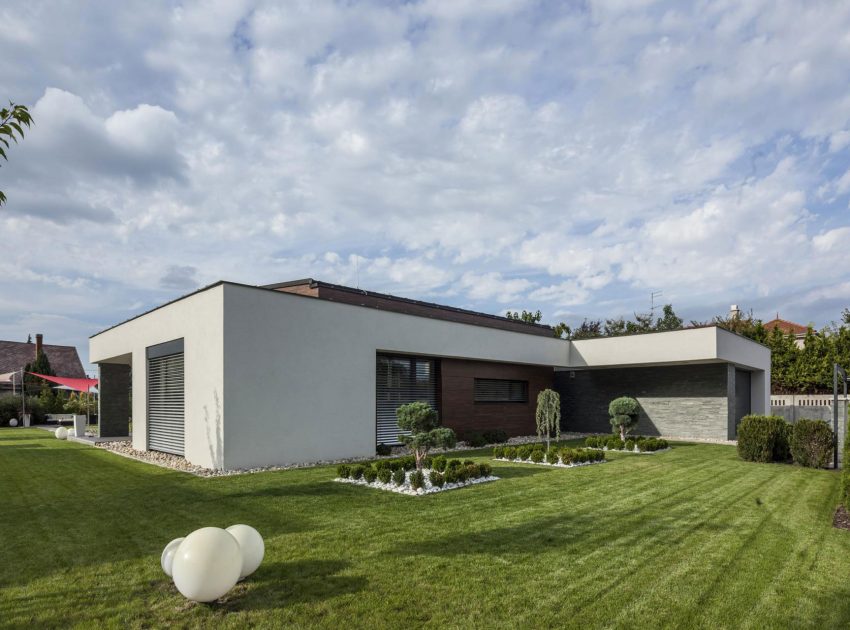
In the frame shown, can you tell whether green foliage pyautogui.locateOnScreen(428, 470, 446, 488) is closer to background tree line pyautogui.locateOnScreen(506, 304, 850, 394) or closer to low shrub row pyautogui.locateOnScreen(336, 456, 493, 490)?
low shrub row pyautogui.locateOnScreen(336, 456, 493, 490)

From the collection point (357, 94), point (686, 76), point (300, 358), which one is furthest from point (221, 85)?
point (686, 76)

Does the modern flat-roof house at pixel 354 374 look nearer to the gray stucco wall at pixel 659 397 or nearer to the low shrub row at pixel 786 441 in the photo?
the gray stucco wall at pixel 659 397

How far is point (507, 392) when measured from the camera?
18672 mm

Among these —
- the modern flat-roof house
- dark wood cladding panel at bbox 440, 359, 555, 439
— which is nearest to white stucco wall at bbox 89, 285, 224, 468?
the modern flat-roof house

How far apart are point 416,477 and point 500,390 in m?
10.5

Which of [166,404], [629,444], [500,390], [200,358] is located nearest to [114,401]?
[166,404]

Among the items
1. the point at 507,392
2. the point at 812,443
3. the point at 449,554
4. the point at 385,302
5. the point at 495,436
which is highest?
the point at 385,302

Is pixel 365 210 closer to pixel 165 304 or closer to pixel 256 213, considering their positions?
pixel 256 213

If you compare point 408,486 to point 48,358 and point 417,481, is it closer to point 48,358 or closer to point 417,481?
point 417,481

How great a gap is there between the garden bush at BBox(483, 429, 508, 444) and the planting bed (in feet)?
22.0

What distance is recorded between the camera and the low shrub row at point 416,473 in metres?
8.42

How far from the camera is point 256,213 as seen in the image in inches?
520

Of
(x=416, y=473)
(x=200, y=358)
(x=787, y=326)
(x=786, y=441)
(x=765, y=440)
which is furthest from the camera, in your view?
(x=787, y=326)

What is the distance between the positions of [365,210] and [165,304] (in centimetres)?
594
